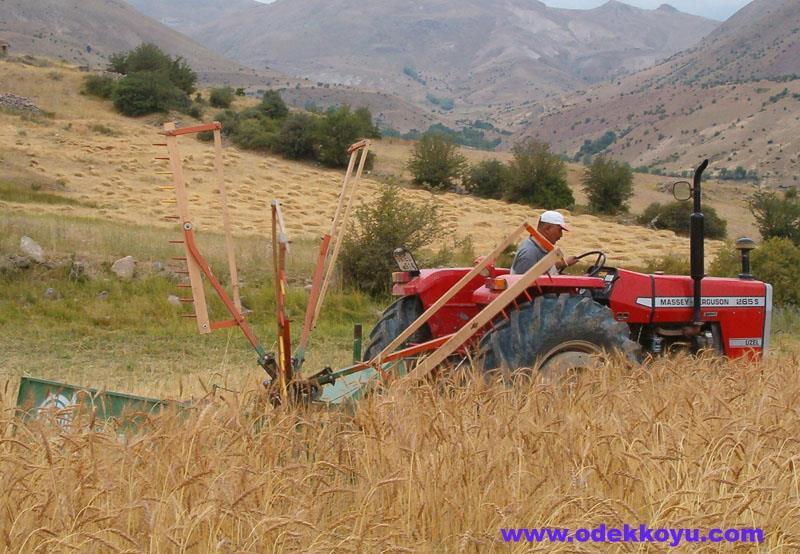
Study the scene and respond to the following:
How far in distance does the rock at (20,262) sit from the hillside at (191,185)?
6665mm

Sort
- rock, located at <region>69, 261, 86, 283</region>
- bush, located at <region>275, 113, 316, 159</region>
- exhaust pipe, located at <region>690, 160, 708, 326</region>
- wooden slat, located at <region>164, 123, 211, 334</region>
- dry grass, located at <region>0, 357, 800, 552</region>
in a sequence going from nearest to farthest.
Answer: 1. dry grass, located at <region>0, 357, 800, 552</region>
2. wooden slat, located at <region>164, 123, 211, 334</region>
3. exhaust pipe, located at <region>690, 160, 708, 326</region>
4. rock, located at <region>69, 261, 86, 283</region>
5. bush, located at <region>275, 113, 316, 159</region>

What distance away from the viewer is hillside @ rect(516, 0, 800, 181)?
93.7 meters

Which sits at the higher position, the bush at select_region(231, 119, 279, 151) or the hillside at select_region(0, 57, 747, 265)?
the bush at select_region(231, 119, 279, 151)

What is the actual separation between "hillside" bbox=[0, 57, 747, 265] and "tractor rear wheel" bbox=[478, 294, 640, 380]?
41.8 feet

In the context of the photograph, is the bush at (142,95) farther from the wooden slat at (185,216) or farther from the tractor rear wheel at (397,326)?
the wooden slat at (185,216)

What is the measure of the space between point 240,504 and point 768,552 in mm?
1942

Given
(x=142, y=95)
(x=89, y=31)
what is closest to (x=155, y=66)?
(x=142, y=95)

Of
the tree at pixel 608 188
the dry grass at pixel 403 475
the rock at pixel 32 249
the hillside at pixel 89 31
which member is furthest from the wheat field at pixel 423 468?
the hillside at pixel 89 31

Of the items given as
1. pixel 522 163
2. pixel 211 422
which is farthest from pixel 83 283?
pixel 522 163

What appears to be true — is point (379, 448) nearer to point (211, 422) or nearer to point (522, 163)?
point (211, 422)

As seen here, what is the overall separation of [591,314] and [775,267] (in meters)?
11.4

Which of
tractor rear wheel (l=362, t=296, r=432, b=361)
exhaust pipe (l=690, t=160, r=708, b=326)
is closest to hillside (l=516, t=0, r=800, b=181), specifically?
exhaust pipe (l=690, t=160, r=708, b=326)

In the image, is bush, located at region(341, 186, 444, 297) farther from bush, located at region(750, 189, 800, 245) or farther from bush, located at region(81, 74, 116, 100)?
bush, located at region(81, 74, 116, 100)

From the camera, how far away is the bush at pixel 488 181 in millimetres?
36994
